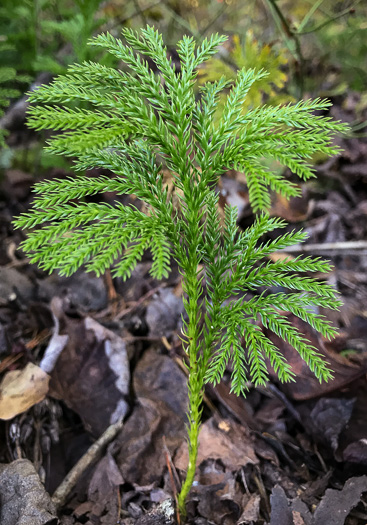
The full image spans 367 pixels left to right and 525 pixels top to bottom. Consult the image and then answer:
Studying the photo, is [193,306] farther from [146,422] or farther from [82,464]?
[82,464]

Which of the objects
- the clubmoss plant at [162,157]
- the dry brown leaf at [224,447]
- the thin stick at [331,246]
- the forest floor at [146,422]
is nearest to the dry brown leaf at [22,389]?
the forest floor at [146,422]

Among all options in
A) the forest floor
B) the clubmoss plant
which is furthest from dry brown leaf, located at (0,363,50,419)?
the clubmoss plant

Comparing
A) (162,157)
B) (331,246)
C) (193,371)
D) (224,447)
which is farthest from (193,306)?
(331,246)

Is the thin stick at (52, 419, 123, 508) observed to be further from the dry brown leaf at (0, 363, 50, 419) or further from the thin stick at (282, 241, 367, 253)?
the thin stick at (282, 241, 367, 253)

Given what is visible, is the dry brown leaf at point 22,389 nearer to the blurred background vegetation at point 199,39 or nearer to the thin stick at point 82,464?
the thin stick at point 82,464

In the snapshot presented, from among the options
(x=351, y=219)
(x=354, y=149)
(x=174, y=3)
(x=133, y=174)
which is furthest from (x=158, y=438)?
(x=174, y=3)

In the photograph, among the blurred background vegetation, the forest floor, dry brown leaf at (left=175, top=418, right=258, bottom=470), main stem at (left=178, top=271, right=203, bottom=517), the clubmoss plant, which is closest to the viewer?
the clubmoss plant
